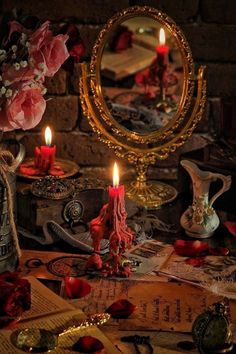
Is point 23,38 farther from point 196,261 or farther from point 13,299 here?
point 196,261

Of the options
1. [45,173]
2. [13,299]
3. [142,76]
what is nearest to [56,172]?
[45,173]

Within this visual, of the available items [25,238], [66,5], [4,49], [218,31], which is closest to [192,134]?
[218,31]

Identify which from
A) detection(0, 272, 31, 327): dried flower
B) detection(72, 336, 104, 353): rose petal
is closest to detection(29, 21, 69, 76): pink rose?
detection(0, 272, 31, 327): dried flower

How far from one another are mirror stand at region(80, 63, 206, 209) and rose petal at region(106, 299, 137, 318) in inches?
20.7

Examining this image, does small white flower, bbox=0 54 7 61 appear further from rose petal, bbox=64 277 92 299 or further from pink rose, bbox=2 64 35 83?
rose petal, bbox=64 277 92 299

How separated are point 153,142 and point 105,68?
0.73 feet

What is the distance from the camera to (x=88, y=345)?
1.28m

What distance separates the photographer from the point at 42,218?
1682mm

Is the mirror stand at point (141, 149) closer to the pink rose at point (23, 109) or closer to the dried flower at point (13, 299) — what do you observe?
the pink rose at point (23, 109)

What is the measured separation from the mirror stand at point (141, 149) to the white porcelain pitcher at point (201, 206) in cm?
17

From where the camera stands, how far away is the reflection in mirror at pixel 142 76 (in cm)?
189

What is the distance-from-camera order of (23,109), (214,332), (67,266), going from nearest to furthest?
1. (214,332)
2. (23,109)
3. (67,266)

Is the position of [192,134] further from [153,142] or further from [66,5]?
[66,5]

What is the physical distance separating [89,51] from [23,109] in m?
0.57
